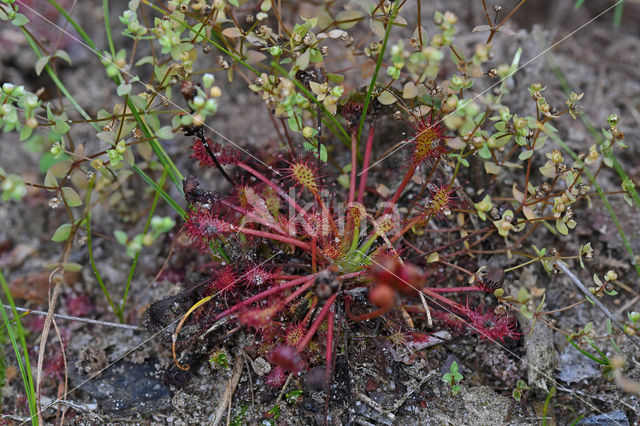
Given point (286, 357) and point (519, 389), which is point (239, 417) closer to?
point (286, 357)

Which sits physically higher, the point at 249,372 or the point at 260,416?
the point at 249,372

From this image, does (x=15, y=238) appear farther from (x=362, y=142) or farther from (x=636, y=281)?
(x=636, y=281)

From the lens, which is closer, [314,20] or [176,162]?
[314,20]

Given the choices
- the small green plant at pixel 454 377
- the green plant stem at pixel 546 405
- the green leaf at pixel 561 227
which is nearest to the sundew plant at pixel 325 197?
the green leaf at pixel 561 227

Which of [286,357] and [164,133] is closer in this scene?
[286,357]

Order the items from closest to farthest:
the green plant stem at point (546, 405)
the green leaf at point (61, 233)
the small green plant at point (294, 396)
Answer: the green plant stem at point (546, 405)
the small green plant at point (294, 396)
the green leaf at point (61, 233)

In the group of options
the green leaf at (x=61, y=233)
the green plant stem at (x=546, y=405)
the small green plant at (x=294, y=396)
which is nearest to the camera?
the green plant stem at (x=546, y=405)

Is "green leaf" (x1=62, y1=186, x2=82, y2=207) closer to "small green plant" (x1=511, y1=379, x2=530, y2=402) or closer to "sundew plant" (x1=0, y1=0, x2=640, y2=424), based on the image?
"sundew plant" (x1=0, y1=0, x2=640, y2=424)

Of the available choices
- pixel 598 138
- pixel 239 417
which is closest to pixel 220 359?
pixel 239 417

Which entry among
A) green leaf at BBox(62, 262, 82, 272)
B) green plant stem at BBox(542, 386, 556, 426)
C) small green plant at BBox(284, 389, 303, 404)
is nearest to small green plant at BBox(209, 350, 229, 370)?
small green plant at BBox(284, 389, 303, 404)

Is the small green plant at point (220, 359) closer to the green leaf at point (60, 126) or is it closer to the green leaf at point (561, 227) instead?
the green leaf at point (60, 126)

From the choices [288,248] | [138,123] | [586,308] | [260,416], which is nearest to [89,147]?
[138,123]
